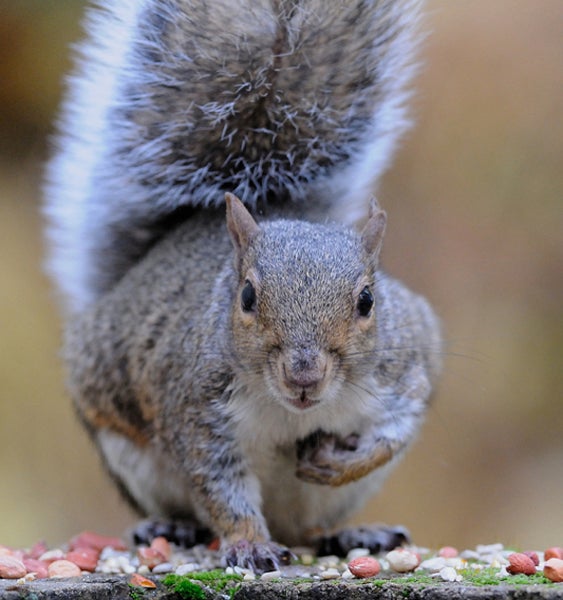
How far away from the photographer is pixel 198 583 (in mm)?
2348

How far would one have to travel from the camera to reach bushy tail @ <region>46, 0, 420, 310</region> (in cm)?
299

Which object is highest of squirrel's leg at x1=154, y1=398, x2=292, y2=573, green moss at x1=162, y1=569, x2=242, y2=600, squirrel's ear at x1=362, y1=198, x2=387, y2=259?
squirrel's ear at x1=362, y1=198, x2=387, y2=259

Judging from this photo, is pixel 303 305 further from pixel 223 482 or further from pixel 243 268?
pixel 223 482

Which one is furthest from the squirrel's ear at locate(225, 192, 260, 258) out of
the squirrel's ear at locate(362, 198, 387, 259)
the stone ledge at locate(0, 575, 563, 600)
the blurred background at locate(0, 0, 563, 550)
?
the blurred background at locate(0, 0, 563, 550)

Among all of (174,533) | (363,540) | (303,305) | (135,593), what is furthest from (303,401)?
(174,533)

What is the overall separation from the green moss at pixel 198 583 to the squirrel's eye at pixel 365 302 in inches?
25.5

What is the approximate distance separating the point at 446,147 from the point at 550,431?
4.95ft

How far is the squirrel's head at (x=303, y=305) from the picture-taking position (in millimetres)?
2309

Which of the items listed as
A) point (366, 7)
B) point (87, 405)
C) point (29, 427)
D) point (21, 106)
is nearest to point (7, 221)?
point (21, 106)

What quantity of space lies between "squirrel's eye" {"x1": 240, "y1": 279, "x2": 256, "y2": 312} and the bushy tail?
0.63 meters

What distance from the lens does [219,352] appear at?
2660mm

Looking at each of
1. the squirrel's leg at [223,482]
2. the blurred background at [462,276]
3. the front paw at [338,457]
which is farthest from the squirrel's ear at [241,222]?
the blurred background at [462,276]

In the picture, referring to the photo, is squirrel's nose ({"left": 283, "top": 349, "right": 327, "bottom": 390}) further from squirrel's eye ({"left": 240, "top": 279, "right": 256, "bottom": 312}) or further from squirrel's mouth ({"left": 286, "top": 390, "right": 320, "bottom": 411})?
squirrel's eye ({"left": 240, "top": 279, "right": 256, "bottom": 312})

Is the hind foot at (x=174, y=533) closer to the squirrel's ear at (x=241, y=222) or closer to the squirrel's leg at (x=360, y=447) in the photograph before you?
the squirrel's leg at (x=360, y=447)
